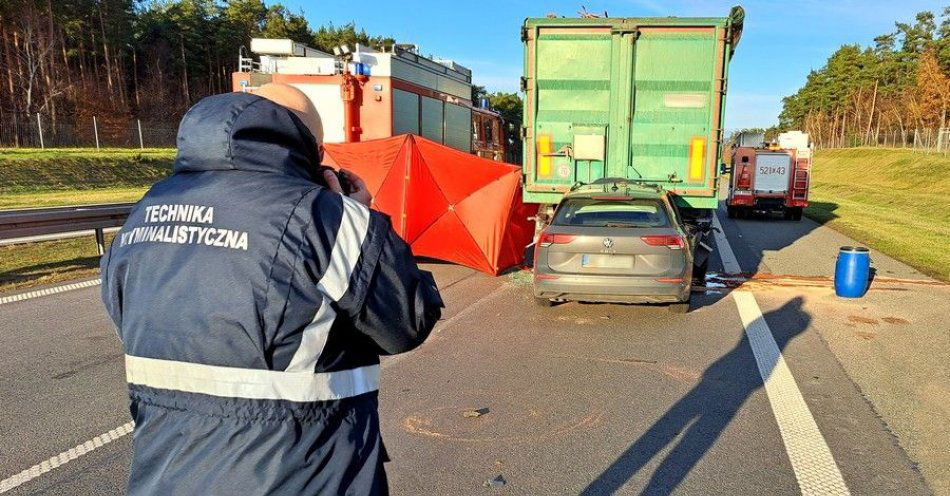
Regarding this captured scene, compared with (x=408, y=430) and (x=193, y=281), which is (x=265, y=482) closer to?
(x=193, y=281)

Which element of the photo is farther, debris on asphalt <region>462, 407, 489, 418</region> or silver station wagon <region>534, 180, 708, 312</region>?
silver station wagon <region>534, 180, 708, 312</region>

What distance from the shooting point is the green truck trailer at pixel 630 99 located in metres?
9.76

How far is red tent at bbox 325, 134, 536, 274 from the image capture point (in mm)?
10344

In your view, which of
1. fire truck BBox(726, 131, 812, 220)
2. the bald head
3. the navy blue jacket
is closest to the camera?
the navy blue jacket

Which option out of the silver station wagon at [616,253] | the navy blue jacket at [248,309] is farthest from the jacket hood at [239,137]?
the silver station wagon at [616,253]

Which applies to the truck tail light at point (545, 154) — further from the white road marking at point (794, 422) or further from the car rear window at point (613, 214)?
the white road marking at point (794, 422)

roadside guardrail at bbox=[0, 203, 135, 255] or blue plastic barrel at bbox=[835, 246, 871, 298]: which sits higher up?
roadside guardrail at bbox=[0, 203, 135, 255]

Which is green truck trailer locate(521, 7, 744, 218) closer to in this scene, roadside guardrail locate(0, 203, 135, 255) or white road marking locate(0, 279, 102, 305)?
white road marking locate(0, 279, 102, 305)

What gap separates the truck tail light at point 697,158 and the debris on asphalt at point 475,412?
6.57 m

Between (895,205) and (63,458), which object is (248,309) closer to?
(63,458)

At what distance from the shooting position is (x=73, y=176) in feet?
85.6

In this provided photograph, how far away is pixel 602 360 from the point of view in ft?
19.8

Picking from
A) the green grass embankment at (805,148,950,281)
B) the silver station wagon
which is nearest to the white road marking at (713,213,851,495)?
the silver station wagon

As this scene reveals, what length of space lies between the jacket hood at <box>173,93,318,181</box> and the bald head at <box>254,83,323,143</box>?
7.1 inches
